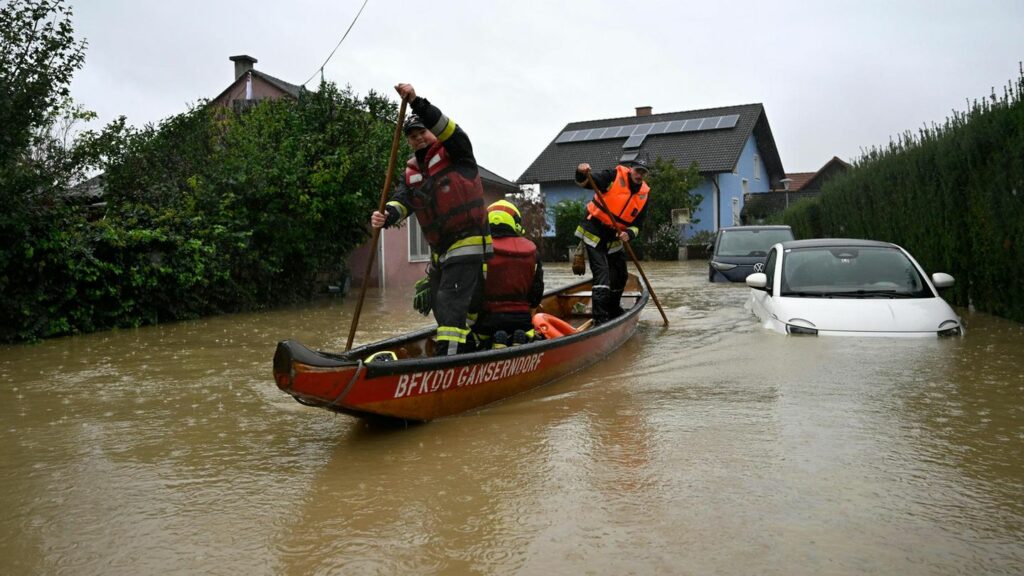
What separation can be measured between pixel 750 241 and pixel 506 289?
13077mm

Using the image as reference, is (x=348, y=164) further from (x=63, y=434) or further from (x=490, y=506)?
(x=490, y=506)

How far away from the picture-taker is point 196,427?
585 centimetres

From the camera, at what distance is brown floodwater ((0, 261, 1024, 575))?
3471mm

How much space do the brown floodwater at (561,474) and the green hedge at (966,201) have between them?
101 inches

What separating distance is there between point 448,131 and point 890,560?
3859 millimetres

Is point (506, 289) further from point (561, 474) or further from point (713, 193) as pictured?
point (713, 193)

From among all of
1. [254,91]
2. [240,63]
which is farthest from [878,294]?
[240,63]

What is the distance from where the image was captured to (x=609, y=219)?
31.8ft

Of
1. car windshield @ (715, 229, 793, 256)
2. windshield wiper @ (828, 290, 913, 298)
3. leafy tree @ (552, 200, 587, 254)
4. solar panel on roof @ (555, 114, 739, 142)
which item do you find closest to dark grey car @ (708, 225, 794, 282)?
car windshield @ (715, 229, 793, 256)

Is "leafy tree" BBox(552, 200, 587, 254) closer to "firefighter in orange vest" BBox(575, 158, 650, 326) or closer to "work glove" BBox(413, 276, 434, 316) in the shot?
"firefighter in orange vest" BBox(575, 158, 650, 326)

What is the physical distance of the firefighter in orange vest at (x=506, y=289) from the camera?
276 inches

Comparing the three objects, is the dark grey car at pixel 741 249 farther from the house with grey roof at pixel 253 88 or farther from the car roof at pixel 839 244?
the house with grey roof at pixel 253 88

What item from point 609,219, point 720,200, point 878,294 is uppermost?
point 720,200

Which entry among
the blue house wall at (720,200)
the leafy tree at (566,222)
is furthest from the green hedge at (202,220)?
the blue house wall at (720,200)
